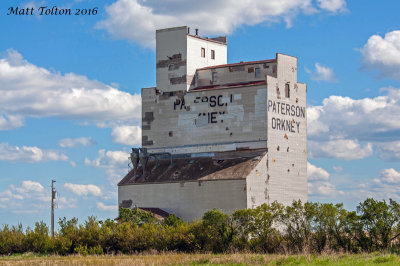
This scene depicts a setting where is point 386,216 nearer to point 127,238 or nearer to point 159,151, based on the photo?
point 127,238

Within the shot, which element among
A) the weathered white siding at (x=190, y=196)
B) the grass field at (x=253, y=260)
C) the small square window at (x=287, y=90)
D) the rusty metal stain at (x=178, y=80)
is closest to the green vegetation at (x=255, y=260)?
the grass field at (x=253, y=260)

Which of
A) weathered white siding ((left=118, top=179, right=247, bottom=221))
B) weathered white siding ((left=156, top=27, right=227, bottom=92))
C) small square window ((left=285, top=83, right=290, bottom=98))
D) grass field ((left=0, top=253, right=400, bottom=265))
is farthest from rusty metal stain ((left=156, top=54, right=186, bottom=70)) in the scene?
grass field ((left=0, top=253, right=400, bottom=265))

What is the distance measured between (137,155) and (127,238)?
15.3 metres

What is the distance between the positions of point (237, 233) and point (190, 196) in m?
10.2

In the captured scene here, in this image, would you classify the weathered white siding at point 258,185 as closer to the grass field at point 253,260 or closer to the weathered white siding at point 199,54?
the weathered white siding at point 199,54

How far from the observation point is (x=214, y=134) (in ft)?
222

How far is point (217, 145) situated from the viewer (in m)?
67.3

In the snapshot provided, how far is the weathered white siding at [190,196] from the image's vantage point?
2456 inches

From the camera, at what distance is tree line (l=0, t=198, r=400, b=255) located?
171ft

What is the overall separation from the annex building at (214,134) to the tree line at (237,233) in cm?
443

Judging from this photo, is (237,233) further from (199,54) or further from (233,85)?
(199,54)

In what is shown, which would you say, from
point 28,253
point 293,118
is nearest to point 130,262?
point 28,253

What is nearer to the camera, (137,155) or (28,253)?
(28,253)

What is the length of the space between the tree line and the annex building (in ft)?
14.5
